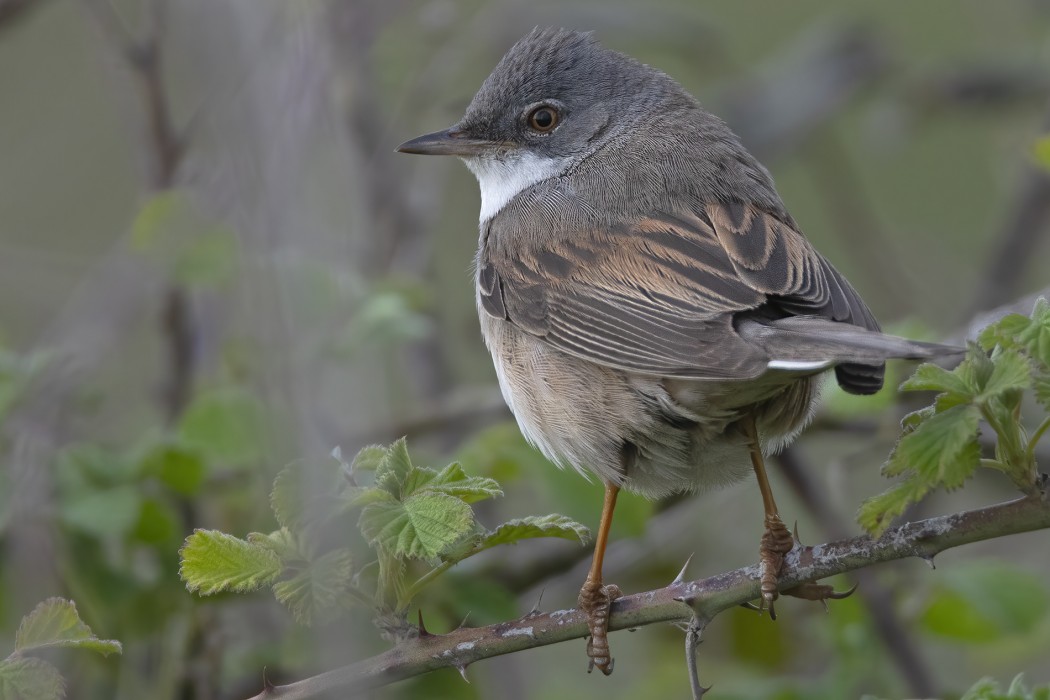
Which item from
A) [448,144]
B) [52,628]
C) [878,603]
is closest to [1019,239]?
[878,603]

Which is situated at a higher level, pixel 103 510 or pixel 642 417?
pixel 103 510

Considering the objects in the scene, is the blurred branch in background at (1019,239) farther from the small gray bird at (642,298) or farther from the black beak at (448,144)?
the black beak at (448,144)

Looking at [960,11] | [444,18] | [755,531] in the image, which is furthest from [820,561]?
[960,11]

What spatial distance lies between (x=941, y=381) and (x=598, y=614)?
108 cm

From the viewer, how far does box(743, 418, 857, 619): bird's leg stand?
2.79 meters

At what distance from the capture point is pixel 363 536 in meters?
2.58


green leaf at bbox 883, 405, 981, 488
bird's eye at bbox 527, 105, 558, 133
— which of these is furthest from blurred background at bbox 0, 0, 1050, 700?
green leaf at bbox 883, 405, 981, 488

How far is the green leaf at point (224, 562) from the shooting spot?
2545mm

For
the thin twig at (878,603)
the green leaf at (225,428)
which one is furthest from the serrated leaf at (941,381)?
the green leaf at (225,428)

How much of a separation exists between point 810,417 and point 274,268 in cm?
166

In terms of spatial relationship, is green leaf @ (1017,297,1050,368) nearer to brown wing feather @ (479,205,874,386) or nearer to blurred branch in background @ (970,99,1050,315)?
brown wing feather @ (479,205,874,386)

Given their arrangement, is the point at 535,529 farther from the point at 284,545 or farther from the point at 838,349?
the point at 838,349

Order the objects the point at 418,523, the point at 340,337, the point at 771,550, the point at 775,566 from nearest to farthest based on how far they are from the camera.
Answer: the point at 418,523 < the point at 775,566 < the point at 771,550 < the point at 340,337

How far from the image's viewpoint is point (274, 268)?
2.39m
